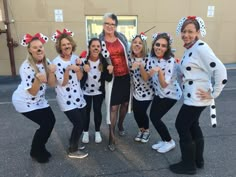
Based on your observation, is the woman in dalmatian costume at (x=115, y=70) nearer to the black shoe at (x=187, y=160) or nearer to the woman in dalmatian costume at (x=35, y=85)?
the woman in dalmatian costume at (x=35, y=85)

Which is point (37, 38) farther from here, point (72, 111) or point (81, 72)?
point (72, 111)

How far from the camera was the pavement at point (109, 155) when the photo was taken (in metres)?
2.86

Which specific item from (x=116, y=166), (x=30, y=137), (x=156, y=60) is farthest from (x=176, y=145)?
(x=30, y=137)

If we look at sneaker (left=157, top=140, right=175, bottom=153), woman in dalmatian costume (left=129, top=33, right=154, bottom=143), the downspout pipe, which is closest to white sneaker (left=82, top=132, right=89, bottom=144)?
woman in dalmatian costume (left=129, top=33, right=154, bottom=143)

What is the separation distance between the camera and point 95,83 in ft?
10.7

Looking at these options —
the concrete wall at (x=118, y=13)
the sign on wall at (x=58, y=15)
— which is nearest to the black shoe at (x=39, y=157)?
the concrete wall at (x=118, y=13)

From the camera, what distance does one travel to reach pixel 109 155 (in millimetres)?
3240

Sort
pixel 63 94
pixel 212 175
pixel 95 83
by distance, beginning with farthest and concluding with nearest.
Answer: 1. pixel 95 83
2. pixel 63 94
3. pixel 212 175

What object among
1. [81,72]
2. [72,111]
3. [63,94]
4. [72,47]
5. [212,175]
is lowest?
[212,175]

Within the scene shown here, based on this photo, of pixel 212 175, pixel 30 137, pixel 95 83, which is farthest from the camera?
pixel 30 137

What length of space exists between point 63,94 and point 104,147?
1039 millimetres

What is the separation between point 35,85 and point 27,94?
19cm

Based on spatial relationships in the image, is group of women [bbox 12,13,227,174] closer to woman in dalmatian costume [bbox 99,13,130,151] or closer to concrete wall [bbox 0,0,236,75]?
woman in dalmatian costume [bbox 99,13,130,151]

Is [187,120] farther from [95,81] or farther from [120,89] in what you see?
[95,81]
